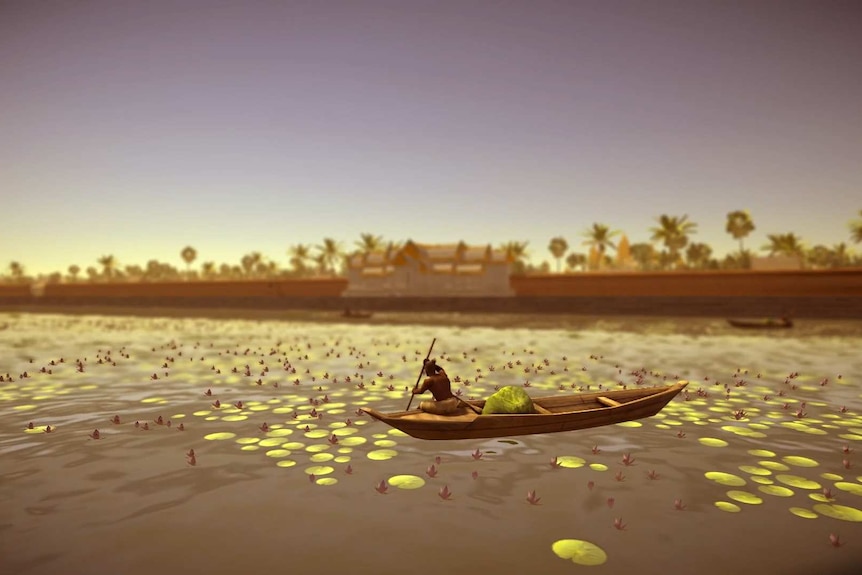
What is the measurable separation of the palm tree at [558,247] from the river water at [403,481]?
350 feet

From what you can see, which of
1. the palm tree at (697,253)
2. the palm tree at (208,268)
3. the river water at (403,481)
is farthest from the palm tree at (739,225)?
the palm tree at (208,268)

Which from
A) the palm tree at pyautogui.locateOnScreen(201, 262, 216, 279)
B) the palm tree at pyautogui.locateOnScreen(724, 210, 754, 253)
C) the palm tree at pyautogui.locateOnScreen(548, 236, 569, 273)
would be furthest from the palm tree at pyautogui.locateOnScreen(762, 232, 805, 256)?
the palm tree at pyautogui.locateOnScreen(201, 262, 216, 279)

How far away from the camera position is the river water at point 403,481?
4.84 metres

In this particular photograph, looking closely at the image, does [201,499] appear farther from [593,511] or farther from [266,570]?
[593,511]

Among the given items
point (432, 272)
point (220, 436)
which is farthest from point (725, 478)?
point (432, 272)

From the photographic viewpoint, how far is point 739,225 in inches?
3602

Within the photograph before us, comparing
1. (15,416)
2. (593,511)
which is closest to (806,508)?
(593,511)

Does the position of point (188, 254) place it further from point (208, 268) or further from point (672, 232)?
point (672, 232)

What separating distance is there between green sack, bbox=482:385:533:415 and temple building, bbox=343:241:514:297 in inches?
1733

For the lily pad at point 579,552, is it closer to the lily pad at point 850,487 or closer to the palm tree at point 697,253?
the lily pad at point 850,487

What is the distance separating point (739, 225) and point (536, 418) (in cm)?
9923

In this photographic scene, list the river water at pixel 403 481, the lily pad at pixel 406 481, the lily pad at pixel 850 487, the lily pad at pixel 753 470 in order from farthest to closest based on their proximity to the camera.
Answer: the lily pad at pixel 753 470 → the lily pad at pixel 406 481 → the lily pad at pixel 850 487 → the river water at pixel 403 481

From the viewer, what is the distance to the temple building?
5332 cm

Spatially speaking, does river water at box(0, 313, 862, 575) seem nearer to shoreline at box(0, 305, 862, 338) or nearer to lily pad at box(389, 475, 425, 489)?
lily pad at box(389, 475, 425, 489)
